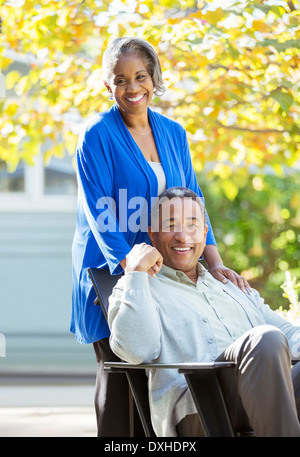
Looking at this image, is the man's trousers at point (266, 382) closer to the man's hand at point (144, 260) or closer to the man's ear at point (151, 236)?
the man's hand at point (144, 260)

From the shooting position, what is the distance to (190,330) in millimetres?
2748

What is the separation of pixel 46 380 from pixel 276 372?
618cm

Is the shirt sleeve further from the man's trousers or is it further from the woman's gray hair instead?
the woman's gray hair

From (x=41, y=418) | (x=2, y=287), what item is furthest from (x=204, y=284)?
(x=2, y=287)

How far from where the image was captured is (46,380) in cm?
832

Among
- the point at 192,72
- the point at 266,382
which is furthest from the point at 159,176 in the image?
the point at 192,72

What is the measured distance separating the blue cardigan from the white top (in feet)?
0.05

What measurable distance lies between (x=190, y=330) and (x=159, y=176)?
0.60 meters

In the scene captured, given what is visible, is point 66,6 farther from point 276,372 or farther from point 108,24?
point 276,372

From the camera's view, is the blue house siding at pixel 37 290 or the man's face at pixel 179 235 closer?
the man's face at pixel 179 235

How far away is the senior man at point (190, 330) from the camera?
238 cm

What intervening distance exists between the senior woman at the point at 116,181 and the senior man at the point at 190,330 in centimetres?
10

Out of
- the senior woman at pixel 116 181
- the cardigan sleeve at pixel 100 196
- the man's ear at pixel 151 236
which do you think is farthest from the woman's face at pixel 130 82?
the man's ear at pixel 151 236

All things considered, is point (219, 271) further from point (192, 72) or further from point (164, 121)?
point (192, 72)
